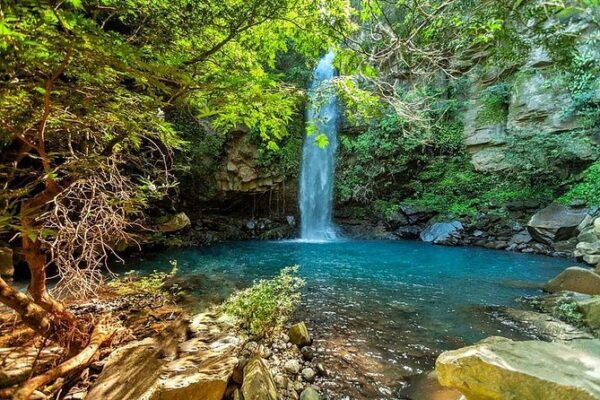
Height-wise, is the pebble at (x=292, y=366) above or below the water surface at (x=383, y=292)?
above

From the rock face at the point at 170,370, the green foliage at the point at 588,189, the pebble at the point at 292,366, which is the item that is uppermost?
the green foliage at the point at 588,189

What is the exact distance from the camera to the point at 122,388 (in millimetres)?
2135

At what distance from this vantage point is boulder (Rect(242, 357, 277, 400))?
227 centimetres

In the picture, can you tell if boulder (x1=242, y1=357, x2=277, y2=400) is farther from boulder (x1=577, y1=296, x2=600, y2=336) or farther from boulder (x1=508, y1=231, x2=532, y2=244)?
boulder (x1=508, y1=231, x2=532, y2=244)

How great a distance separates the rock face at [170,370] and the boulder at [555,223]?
453 inches

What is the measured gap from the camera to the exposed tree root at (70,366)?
1.95 m

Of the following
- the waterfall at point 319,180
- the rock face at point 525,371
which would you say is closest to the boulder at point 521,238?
the waterfall at point 319,180

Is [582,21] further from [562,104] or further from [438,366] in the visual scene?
[438,366]

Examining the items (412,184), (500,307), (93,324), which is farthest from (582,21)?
(93,324)

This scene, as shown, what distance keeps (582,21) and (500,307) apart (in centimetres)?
1181

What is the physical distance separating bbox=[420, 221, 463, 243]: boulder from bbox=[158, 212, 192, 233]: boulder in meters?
10.4

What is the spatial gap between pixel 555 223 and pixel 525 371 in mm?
10821

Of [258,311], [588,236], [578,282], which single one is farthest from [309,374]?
[588,236]

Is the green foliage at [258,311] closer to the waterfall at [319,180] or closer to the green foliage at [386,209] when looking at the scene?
the waterfall at [319,180]
